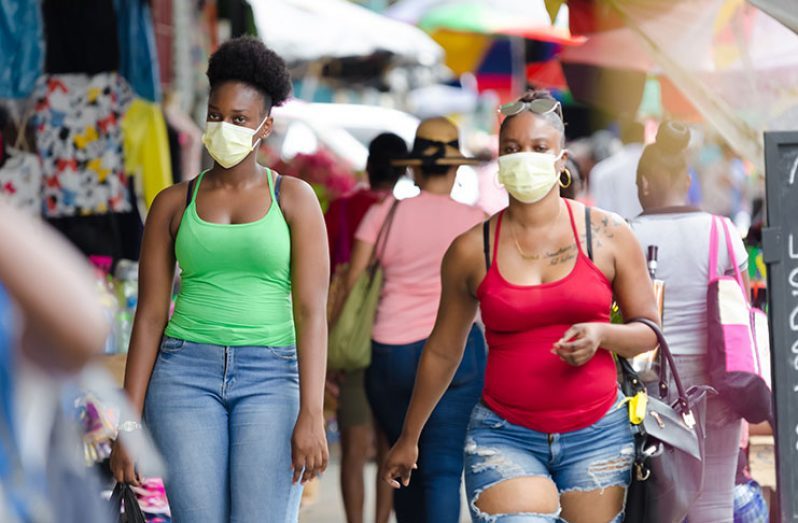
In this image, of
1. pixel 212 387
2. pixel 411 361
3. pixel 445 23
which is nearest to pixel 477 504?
pixel 212 387

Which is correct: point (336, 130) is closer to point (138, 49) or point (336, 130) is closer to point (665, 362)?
point (138, 49)

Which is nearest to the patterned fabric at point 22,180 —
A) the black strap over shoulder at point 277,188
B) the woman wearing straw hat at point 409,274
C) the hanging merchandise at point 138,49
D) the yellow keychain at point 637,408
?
the hanging merchandise at point 138,49

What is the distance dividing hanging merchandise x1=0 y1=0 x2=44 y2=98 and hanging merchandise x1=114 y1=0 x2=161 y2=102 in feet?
1.62

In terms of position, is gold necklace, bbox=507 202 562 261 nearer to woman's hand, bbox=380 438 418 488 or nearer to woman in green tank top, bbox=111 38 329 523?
woman in green tank top, bbox=111 38 329 523

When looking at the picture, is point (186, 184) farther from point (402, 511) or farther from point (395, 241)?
point (402, 511)

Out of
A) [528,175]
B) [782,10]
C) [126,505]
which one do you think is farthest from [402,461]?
[782,10]

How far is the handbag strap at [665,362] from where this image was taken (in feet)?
15.0

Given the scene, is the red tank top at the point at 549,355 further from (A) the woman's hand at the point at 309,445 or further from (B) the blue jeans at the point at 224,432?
(B) the blue jeans at the point at 224,432

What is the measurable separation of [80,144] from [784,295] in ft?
14.3

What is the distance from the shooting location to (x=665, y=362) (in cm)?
496

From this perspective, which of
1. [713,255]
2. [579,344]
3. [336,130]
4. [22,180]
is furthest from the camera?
[336,130]

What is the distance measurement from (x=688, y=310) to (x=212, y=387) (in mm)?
2134

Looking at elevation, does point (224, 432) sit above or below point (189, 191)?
below

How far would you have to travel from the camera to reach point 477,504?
4465 mm
